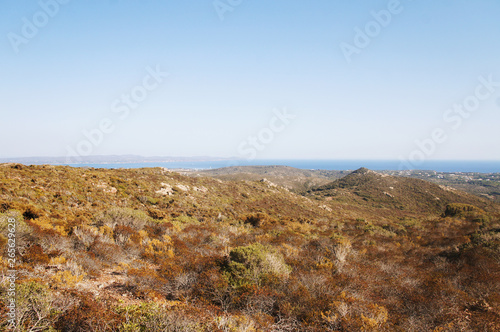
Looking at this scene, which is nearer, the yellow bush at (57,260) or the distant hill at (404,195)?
the yellow bush at (57,260)

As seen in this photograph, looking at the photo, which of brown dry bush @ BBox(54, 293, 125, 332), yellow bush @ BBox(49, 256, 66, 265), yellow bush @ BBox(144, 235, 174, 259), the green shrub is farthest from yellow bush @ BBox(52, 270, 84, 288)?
the green shrub

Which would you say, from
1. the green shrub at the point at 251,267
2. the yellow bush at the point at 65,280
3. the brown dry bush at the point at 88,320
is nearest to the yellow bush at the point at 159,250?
the yellow bush at the point at 65,280

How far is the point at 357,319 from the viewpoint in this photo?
3.82 m

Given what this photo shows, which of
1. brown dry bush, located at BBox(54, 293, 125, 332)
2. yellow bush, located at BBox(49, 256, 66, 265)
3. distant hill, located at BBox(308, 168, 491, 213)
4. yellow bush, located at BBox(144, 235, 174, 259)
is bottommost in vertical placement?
distant hill, located at BBox(308, 168, 491, 213)

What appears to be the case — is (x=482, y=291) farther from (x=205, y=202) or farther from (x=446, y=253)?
(x=205, y=202)

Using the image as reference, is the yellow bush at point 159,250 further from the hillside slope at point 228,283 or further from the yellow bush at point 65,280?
the yellow bush at point 65,280

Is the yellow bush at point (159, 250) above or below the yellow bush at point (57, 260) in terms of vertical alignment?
below

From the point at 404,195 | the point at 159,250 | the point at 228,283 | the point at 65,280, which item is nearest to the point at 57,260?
the point at 65,280

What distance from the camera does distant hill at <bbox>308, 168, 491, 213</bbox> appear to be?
195 feet

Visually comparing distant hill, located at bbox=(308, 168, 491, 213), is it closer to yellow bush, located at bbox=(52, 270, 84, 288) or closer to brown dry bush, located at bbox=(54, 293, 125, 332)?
yellow bush, located at bbox=(52, 270, 84, 288)

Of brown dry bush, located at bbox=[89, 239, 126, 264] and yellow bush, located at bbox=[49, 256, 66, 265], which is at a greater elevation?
yellow bush, located at bbox=[49, 256, 66, 265]

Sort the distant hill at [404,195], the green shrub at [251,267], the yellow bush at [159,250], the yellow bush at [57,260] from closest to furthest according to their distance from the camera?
1. the green shrub at [251,267]
2. the yellow bush at [57,260]
3. the yellow bush at [159,250]
4. the distant hill at [404,195]

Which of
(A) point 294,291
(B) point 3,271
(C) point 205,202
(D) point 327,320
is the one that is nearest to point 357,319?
(D) point 327,320

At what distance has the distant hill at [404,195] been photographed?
5956 centimetres
